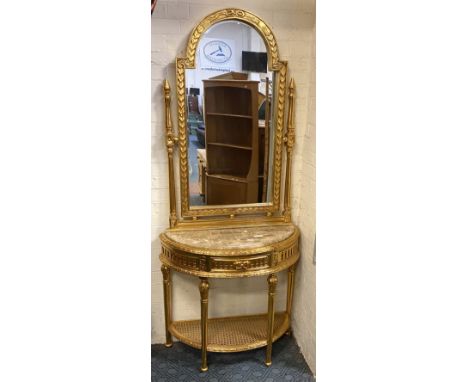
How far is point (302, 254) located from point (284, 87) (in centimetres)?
72

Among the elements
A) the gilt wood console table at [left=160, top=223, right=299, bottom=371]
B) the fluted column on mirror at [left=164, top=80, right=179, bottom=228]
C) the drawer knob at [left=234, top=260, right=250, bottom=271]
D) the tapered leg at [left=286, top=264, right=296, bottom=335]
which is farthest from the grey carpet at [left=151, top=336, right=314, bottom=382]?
the fluted column on mirror at [left=164, top=80, right=179, bottom=228]

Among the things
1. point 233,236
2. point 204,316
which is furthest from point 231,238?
point 204,316

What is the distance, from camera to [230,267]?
175 centimetres

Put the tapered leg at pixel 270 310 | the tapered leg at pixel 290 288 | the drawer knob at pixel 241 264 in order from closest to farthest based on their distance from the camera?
the drawer knob at pixel 241 264
the tapered leg at pixel 270 310
the tapered leg at pixel 290 288

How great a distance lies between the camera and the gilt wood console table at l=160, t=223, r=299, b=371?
175 centimetres

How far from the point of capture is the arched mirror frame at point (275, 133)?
1.77 m

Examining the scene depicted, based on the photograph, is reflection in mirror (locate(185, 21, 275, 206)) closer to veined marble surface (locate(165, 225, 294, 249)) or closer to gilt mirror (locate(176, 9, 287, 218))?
gilt mirror (locate(176, 9, 287, 218))

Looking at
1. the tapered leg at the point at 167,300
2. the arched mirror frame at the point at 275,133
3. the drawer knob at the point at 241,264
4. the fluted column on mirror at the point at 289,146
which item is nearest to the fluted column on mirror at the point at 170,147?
the arched mirror frame at the point at 275,133

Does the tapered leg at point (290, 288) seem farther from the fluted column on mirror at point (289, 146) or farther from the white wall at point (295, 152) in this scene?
the fluted column on mirror at point (289, 146)

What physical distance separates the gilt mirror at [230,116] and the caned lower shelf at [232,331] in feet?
1.72

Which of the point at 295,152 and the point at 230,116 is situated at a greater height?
the point at 230,116

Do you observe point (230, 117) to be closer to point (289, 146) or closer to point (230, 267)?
point (289, 146)

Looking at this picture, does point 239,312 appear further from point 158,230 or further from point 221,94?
point 221,94

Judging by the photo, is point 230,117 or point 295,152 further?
point 295,152
